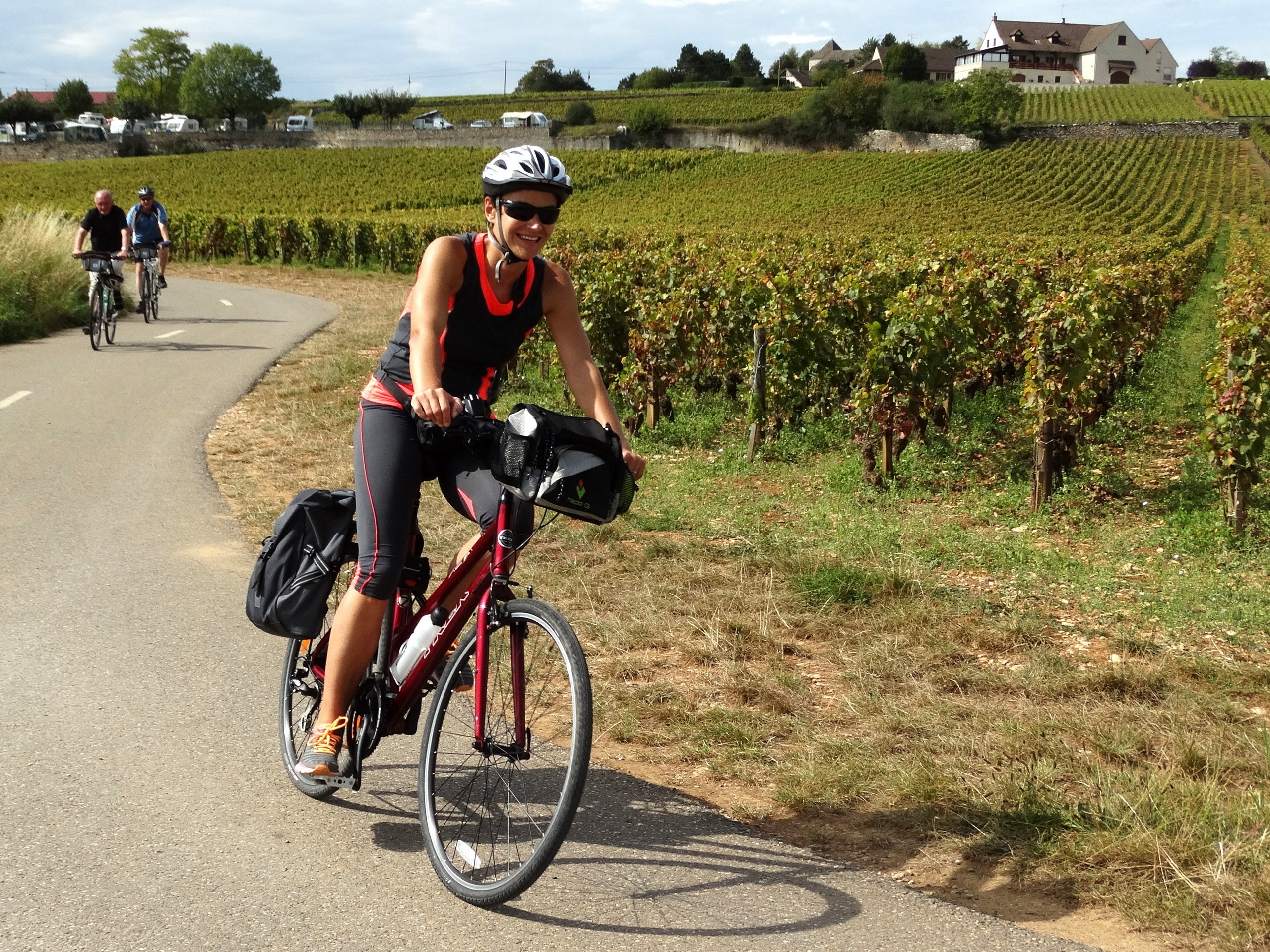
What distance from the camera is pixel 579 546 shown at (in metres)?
7.46

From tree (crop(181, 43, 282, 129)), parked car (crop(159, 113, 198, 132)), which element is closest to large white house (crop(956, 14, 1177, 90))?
tree (crop(181, 43, 282, 129))

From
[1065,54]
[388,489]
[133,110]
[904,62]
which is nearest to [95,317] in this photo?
[388,489]

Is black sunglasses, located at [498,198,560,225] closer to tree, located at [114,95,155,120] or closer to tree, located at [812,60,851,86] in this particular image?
tree, located at [114,95,155,120]

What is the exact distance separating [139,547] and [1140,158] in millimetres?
92512

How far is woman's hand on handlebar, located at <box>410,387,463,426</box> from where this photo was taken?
10.7 ft

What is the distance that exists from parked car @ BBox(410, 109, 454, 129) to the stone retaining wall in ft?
159

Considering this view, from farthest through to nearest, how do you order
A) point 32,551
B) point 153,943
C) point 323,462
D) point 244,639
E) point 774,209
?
point 774,209 < point 323,462 < point 32,551 < point 244,639 < point 153,943

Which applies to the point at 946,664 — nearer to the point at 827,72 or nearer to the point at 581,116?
the point at 581,116

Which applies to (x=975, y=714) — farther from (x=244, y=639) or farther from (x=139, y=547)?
(x=139, y=547)

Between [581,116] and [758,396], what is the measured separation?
365 ft

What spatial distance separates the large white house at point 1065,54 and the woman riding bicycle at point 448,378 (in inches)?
7134

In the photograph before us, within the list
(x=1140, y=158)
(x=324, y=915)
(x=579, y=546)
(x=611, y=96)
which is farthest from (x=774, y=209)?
(x=611, y=96)

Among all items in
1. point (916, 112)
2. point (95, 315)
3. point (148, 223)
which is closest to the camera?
point (95, 315)

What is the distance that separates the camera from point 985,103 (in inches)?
3999
